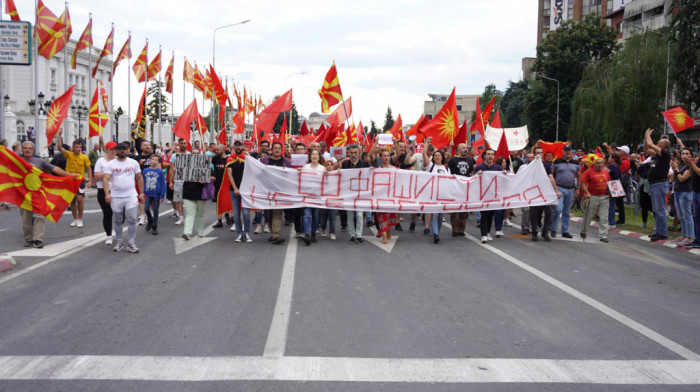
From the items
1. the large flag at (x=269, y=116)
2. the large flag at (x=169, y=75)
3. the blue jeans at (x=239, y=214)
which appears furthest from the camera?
the large flag at (x=169, y=75)

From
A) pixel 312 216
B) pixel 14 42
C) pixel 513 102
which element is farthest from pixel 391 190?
pixel 513 102

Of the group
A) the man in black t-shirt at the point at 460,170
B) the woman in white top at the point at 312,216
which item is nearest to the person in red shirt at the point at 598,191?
the man in black t-shirt at the point at 460,170

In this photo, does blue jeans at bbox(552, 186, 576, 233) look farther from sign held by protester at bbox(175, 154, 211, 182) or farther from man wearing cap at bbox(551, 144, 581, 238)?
sign held by protester at bbox(175, 154, 211, 182)

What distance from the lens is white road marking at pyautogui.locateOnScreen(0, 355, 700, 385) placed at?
4.67 metres

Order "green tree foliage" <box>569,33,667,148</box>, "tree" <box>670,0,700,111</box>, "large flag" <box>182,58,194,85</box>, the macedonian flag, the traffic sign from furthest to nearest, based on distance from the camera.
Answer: "green tree foliage" <box>569,33,667,148</box> < "large flag" <box>182,58,194,85</box> < "tree" <box>670,0,700,111</box> < the traffic sign < the macedonian flag

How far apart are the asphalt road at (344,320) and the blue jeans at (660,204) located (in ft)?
8.45

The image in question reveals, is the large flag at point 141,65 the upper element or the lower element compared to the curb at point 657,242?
upper

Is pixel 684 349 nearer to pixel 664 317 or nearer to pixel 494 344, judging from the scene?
pixel 664 317

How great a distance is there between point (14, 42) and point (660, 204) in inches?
549

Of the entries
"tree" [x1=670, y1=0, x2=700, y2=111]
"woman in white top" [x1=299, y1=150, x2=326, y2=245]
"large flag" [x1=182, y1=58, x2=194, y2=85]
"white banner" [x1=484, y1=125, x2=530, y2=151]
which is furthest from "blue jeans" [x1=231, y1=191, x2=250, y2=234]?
"large flag" [x1=182, y1=58, x2=194, y2=85]

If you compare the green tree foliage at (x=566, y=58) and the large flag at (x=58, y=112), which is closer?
the large flag at (x=58, y=112)

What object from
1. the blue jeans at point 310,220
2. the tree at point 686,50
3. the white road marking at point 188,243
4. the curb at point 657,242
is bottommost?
the white road marking at point 188,243

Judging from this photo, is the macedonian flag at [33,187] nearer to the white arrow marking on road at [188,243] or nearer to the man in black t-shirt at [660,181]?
the white arrow marking on road at [188,243]

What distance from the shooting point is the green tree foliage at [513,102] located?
285 ft
